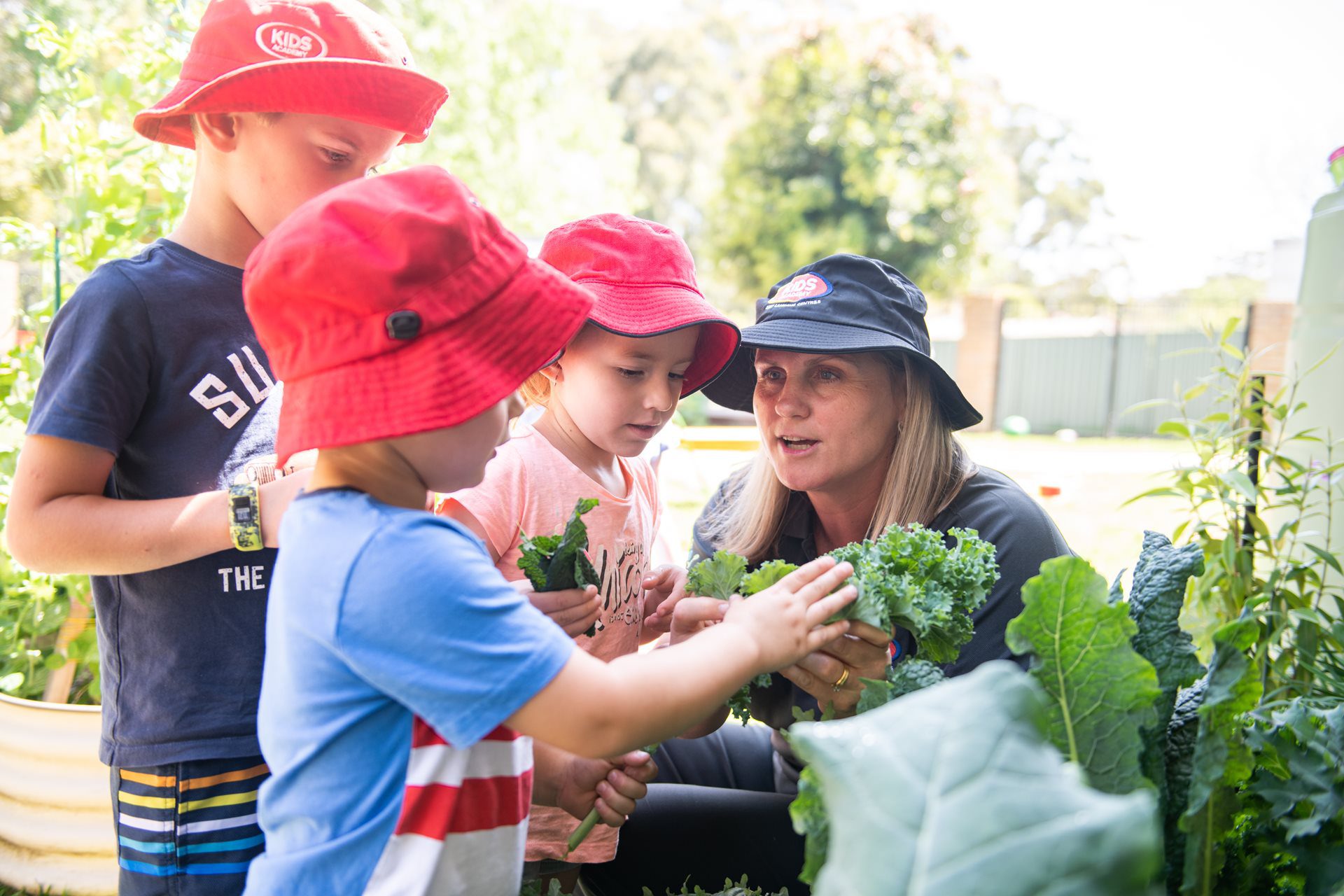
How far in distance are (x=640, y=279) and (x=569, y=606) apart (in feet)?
3.17

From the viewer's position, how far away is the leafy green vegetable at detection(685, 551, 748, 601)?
166cm

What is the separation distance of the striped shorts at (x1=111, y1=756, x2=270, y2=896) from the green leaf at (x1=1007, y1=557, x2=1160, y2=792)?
145 centimetres

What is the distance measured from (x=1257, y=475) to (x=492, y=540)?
298 cm

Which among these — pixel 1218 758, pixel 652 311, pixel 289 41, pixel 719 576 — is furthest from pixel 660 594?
pixel 289 41

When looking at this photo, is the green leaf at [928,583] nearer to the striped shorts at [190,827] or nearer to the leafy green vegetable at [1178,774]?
the leafy green vegetable at [1178,774]

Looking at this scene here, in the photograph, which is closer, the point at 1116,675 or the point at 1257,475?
the point at 1116,675

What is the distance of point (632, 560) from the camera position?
7.53 feet

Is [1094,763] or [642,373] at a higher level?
[642,373]

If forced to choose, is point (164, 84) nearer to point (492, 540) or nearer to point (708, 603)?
point (492, 540)

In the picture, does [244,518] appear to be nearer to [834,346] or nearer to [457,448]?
[457,448]

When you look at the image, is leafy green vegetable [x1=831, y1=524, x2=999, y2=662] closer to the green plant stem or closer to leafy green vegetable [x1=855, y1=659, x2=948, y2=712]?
leafy green vegetable [x1=855, y1=659, x2=948, y2=712]

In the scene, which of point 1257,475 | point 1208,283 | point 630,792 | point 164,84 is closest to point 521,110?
point 164,84

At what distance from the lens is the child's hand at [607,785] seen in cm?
161

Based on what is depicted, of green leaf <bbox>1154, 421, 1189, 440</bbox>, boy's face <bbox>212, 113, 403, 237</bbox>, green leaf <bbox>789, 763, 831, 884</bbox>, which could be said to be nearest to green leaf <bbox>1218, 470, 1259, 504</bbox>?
green leaf <bbox>1154, 421, 1189, 440</bbox>
